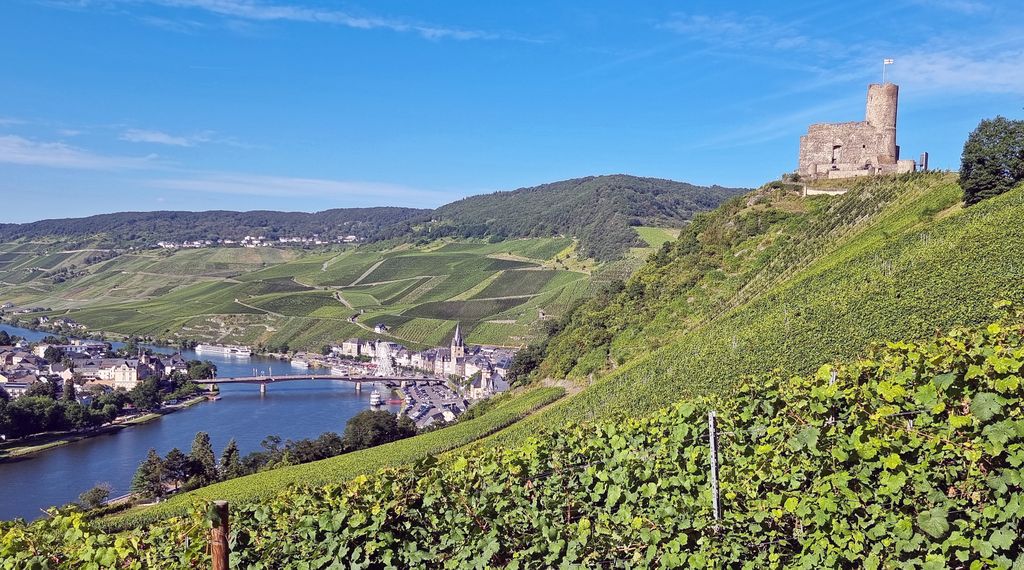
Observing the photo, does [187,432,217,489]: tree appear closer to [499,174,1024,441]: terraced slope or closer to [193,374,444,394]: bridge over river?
[499,174,1024,441]: terraced slope

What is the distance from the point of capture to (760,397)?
6586 mm

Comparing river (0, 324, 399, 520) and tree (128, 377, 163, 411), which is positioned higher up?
tree (128, 377, 163, 411)

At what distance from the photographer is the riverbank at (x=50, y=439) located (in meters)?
49.5

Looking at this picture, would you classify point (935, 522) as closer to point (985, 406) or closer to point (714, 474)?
point (985, 406)

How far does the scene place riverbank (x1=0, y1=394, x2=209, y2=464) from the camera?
162ft

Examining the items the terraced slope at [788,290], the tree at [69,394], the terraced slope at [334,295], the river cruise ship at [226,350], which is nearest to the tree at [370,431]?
the terraced slope at [788,290]

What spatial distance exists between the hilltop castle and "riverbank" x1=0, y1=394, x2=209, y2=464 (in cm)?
5588

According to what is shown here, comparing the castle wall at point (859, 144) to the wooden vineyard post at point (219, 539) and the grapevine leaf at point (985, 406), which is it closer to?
the grapevine leaf at point (985, 406)

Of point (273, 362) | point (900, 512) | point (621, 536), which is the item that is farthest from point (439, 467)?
point (273, 362)

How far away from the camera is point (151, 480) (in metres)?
34.4

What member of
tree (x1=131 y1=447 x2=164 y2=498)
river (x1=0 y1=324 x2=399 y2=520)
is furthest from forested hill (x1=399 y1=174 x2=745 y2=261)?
tree (x1=131 y1=447 x2=164 y2=498)

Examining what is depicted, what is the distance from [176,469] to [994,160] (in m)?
39.4

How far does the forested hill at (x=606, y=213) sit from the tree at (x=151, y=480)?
77.5 meters

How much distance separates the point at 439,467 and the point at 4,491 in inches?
1805
